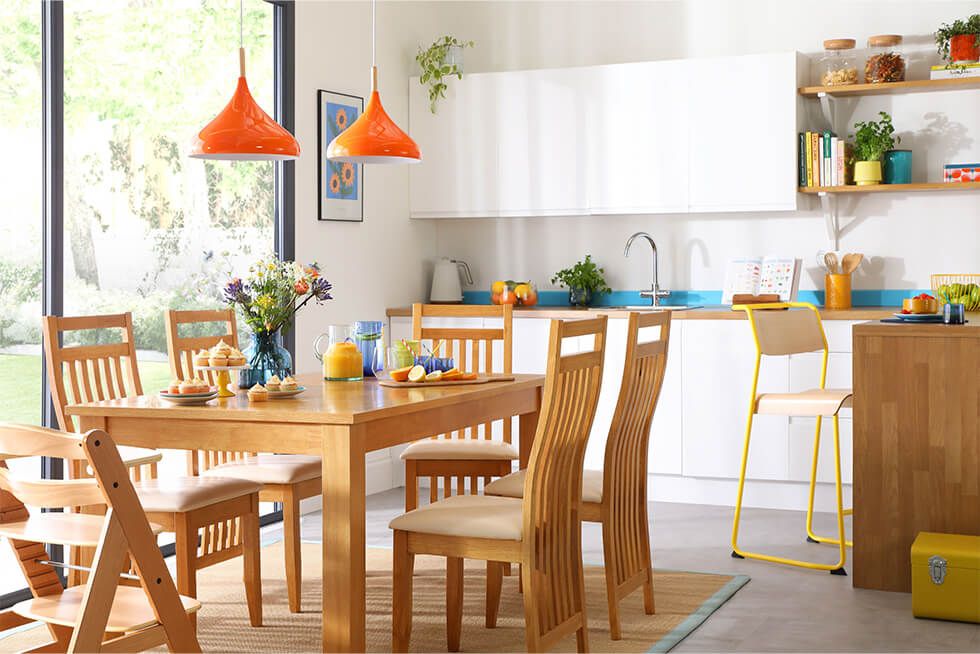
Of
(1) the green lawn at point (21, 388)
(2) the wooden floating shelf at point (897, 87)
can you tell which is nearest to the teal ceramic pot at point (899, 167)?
(2) the wooden floating shelf at point (897, 87)

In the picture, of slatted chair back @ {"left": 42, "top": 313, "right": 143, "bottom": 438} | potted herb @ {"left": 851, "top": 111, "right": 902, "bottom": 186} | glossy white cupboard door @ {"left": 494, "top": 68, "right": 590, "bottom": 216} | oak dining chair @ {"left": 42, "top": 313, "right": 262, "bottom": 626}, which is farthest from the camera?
glossy white cupboard door @ {"left": 494, "top": 68, "right": 590, "bottom": 216}

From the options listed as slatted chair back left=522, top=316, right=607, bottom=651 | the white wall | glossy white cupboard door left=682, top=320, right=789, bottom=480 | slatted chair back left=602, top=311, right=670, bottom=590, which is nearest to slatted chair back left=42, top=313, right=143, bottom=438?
slatted chair back left=522, top=316, right=607, bottom=651

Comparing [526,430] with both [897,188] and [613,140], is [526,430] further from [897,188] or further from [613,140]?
[897,188]

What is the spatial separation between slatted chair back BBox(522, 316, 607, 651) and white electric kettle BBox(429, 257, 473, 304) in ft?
10.5

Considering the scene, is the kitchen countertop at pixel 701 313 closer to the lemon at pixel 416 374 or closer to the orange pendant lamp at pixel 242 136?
the lemon at pixel 416 374

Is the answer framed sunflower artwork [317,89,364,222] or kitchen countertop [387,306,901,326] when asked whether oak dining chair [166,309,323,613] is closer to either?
framed sunflower artwork [317,89,364,222]

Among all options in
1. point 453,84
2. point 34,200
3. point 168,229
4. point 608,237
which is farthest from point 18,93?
point 608,237

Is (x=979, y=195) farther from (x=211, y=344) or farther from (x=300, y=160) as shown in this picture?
(x=211, y=344)

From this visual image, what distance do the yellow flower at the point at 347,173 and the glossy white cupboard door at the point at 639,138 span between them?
1.20m

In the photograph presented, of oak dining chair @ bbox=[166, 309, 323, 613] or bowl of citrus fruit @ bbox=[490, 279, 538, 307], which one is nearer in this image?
oak dining chair @ bbox=[166, 309, 323, 613]

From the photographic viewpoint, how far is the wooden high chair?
221 cm

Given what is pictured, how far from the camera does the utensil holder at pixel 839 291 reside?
573 centimetres

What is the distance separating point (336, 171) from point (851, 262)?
2.50m

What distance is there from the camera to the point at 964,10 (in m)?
5.66
